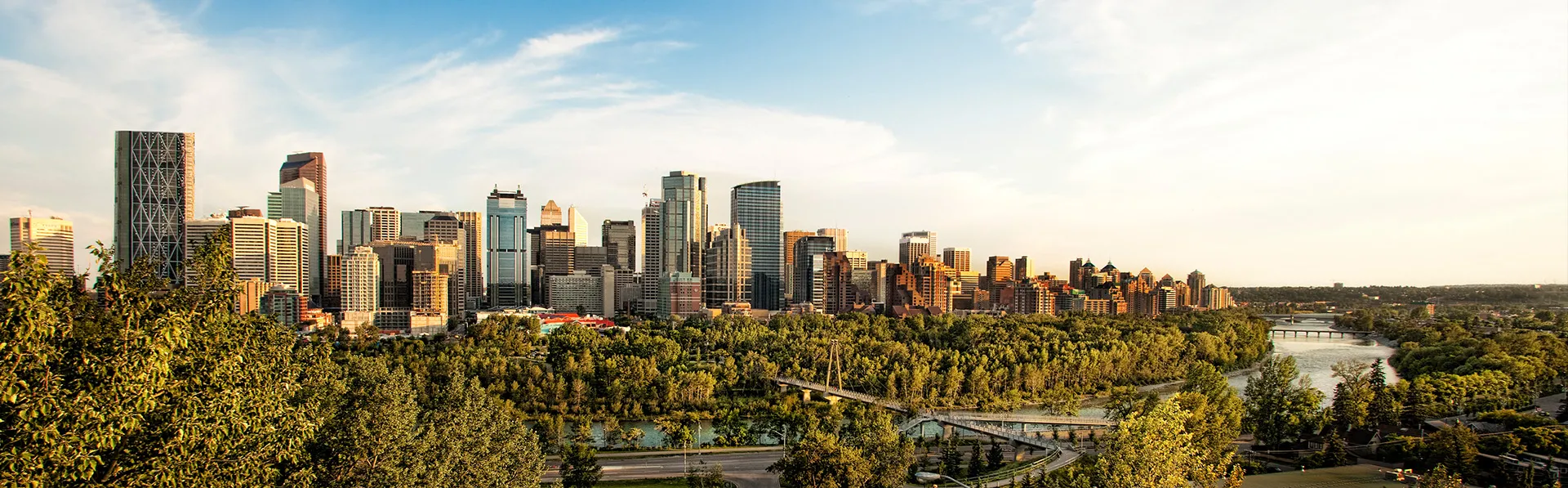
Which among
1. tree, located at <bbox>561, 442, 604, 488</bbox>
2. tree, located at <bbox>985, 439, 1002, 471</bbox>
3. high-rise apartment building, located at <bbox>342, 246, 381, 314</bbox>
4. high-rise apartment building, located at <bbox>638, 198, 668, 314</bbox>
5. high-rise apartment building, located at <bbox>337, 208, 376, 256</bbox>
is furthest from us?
high-rise apartment building, located at <bbox>337, 208, 376, 256</bbox>

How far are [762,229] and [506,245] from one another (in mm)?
39862

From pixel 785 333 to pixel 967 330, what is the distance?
964cm

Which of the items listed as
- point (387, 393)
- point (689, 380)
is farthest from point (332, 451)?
point (689, 380)

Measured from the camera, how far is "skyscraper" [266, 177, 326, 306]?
286 feet

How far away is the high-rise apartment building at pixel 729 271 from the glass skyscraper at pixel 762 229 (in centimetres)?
710

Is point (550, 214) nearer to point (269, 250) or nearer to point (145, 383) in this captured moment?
point (269, 250)

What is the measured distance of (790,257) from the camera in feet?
319

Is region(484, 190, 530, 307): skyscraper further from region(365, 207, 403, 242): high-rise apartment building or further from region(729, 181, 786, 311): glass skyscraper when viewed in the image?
region(729, 181, 786, 311): glass skyscraper

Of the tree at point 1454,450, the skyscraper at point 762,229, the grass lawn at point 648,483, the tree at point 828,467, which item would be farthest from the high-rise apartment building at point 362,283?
the tree at point 1454,450

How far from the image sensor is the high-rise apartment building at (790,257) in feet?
307

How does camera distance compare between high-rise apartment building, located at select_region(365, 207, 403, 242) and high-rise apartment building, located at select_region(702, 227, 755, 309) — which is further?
high-rise apartment building, located at select_region(365, 207, 403, 242)

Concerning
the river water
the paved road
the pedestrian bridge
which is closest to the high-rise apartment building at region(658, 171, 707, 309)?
the river water

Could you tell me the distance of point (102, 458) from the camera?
5.41m

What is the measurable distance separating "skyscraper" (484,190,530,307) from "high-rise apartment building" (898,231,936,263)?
4844cm
